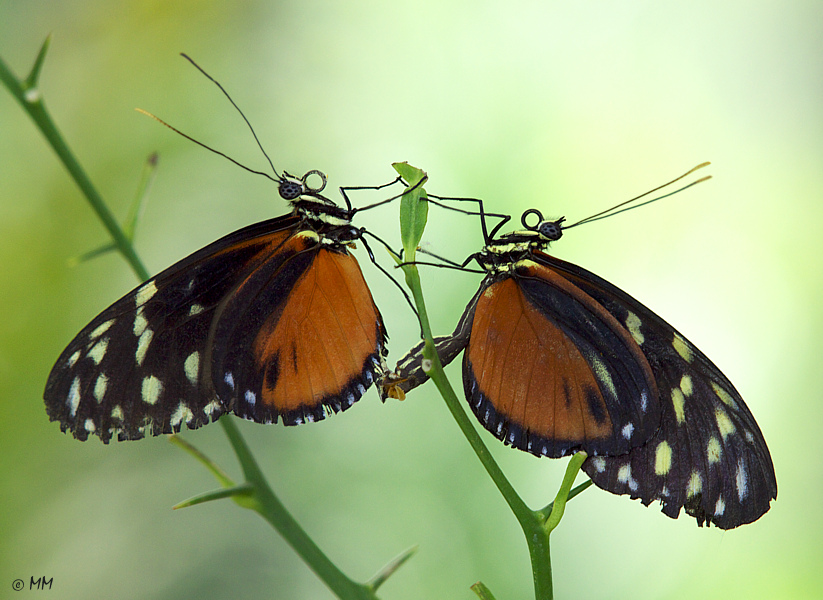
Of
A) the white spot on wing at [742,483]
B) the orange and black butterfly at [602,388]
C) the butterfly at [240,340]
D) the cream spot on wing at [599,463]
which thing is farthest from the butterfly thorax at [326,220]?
the white spot on wing at [742,483]

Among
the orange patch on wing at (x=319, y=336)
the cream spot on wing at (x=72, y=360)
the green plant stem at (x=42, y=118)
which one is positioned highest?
the green plant stem at (x=42, y=118)

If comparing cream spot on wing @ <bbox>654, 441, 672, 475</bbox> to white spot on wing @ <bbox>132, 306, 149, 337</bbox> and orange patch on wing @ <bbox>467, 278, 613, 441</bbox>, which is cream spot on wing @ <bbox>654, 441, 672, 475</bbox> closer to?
orange patch on wing @ <bbox>467, 278, 613, 441</bbox>

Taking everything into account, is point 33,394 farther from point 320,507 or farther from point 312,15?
point 312,15

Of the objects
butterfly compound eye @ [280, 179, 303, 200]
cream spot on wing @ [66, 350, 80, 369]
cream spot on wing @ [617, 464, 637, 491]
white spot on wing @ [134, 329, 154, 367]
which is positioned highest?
butterfly compound eye @ [280, 179, 303, 200]

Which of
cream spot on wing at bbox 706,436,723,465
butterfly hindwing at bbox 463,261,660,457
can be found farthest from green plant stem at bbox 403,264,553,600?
cream spot on wing at bbox 706,436,723,465

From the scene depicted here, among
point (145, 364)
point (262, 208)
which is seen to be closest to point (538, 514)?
point (145, 364)

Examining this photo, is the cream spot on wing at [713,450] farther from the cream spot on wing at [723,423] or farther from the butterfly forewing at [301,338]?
the butterfly forewing at [301,338]

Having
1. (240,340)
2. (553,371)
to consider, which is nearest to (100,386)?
(240,340)
